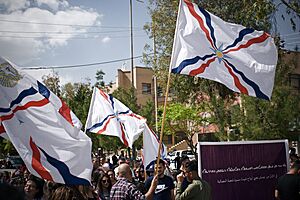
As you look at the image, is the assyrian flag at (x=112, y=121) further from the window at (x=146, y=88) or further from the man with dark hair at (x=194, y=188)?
the window at (x=146, y=88)

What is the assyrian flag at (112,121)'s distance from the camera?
456 inches

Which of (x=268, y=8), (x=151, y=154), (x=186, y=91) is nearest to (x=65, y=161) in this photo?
(x=151, y=154)

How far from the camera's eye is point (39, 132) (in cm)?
501

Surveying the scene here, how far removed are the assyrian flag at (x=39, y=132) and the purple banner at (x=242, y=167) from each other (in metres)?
3.56

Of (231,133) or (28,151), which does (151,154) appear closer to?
(28,151)

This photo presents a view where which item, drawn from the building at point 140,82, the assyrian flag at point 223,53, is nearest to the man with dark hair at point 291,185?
the assyrian flag at point 223,53

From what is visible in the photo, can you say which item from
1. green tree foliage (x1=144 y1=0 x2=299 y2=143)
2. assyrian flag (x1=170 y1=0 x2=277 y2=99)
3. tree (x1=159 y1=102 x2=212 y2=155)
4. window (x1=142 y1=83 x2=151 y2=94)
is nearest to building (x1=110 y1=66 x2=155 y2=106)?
window (x1=142 y1=83 x2=151 y2=94)

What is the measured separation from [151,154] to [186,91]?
11.8 m

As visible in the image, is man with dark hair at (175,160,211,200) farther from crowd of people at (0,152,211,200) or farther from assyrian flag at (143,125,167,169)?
assyrian flag at (143,125,167,169)

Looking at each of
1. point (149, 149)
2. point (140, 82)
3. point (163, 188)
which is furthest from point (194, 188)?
point (140, 82)

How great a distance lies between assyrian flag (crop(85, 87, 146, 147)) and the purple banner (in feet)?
10.9

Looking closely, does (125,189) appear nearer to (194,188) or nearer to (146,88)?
(194,188)

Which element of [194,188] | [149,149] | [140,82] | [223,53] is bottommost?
[194,188]

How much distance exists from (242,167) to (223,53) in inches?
102
